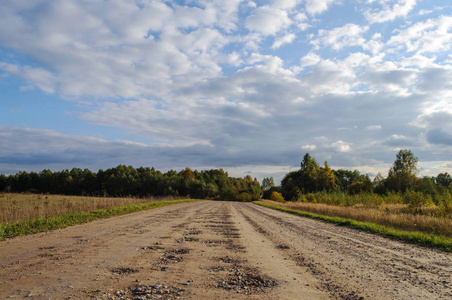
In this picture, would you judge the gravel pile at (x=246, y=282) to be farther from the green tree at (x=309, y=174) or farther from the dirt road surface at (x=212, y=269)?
the green tree at (x=309, y=174)

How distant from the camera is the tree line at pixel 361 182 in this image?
46.9 m

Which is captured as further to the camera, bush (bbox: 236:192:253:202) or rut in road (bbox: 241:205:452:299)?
bush (bbox: 236:192:253:202)

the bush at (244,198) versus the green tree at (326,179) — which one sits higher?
the green tree at (326,179)

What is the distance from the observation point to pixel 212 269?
6.00 metres

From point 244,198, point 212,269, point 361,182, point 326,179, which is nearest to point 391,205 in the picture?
point 212,269

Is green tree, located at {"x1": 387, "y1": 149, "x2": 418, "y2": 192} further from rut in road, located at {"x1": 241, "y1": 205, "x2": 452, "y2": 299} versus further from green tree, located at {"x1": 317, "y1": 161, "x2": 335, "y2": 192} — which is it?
rut in road, located at {"x1": 241, "y1": 205, "x2": 452, "y2": 299}

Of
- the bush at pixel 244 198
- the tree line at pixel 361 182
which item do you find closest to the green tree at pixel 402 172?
the tree line at pixel 361 182

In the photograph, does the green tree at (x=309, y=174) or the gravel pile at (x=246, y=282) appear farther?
the green tree at (x=309, y=174)

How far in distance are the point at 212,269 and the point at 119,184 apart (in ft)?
321

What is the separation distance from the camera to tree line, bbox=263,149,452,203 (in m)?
46.9

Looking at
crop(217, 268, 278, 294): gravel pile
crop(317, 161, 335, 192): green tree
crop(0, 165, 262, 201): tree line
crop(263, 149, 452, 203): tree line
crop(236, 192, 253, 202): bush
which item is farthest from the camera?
crop(236, 192, 253, 202): bush

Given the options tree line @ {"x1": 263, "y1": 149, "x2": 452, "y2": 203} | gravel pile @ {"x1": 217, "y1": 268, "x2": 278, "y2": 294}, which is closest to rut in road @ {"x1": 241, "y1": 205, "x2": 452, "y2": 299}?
gravel pile @ {"x1": 217, "y1": 268, "x2": 278, "y2": 294}

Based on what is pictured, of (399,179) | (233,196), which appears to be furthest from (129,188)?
(399,179)

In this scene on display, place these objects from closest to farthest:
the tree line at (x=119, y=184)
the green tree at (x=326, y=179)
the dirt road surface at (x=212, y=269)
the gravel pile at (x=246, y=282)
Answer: the dirt road surface at (x=212, y=269), the gravel pile at (x=246, y=282), the green tree at (x=326, y=179), the tree line at (x=119, y=184)
